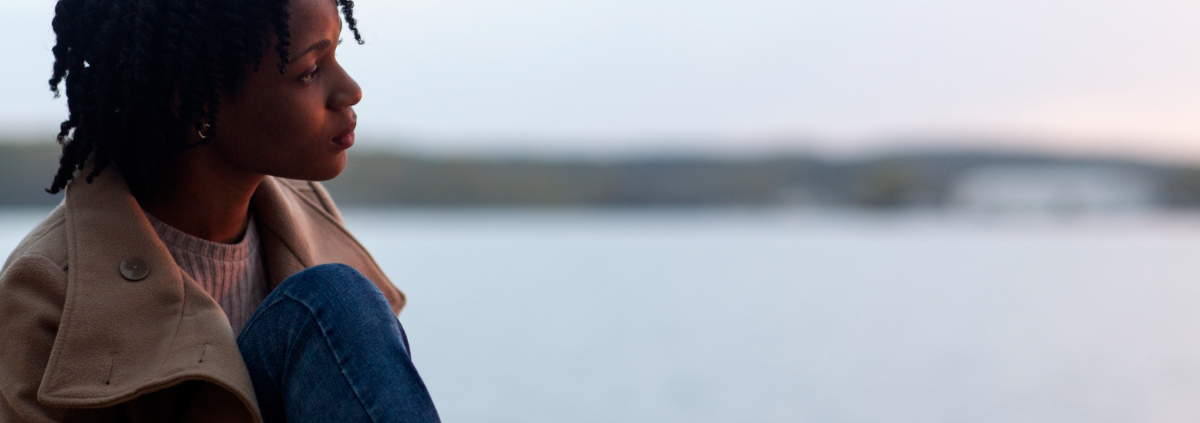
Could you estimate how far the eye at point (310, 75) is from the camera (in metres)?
1.26

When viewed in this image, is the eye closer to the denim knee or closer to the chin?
the chin

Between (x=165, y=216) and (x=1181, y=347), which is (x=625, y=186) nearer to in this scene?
(x=1181, y=347)

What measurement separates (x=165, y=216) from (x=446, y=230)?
21.3 m

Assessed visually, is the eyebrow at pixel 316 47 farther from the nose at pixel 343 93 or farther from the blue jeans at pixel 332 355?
the blue jeans at pixel 332 355

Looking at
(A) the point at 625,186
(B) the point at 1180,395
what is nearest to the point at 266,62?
(B) the point at 1180,395

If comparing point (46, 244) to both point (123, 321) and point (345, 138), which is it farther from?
point (345, 138)

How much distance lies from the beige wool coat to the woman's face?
0.49 feet

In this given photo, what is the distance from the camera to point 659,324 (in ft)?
21.9

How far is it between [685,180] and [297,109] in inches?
1054

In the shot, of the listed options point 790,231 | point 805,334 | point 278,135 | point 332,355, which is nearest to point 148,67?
point 278,135

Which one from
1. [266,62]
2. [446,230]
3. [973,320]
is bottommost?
[446,230]

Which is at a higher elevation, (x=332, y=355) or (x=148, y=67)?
(x=148, y=67)

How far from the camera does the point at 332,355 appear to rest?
3.64ft

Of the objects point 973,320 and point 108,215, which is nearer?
point 108,215
